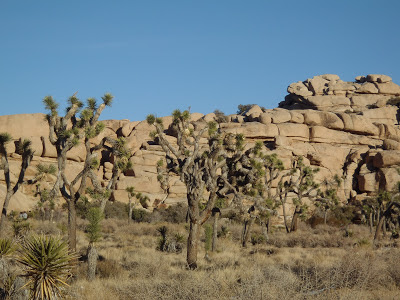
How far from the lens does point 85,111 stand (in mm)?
14641

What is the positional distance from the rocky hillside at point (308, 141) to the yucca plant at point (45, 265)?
35121 millimetres

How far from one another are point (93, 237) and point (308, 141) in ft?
132

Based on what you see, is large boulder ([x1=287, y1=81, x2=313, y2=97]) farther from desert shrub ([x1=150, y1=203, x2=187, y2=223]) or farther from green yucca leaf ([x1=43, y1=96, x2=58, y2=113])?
green yucca leaf ([x1=43, y1=96, x2=58, y2=113])

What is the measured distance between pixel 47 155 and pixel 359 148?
34663mm

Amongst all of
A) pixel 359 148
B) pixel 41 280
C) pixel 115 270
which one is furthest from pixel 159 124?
pixel 359 148

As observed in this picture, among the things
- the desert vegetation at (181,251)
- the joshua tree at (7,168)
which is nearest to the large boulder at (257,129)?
the desert vegetation at (181,251)

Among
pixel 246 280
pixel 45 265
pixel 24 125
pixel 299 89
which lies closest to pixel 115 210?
pixel 24 125

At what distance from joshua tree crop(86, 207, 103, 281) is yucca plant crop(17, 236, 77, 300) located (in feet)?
11.1

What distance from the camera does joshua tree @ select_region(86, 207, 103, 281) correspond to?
10.8m

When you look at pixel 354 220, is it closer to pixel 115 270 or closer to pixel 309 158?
pixel 309 158

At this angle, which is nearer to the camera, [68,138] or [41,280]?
[41,280]

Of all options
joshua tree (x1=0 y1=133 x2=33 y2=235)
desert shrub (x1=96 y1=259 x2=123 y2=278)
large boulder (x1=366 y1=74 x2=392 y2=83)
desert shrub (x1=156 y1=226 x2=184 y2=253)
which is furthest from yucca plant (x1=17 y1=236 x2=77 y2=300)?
large boulder (x1=366 y1=74 x2=392 y2=83)

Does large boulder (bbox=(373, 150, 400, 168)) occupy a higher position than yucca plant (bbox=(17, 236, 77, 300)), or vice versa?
large boulder (bbox=(373, 150, 400, 168))

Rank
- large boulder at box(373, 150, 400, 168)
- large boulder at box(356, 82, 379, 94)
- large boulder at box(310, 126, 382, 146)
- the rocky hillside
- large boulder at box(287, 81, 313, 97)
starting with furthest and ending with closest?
large boulder at box(356, 82, 379, 94), large boulder at box(287, 81, 313, 97), large boulder at box(310, 126, 382, 146), large boulder at box(373, 150, 400, 168), the rocky hillside
